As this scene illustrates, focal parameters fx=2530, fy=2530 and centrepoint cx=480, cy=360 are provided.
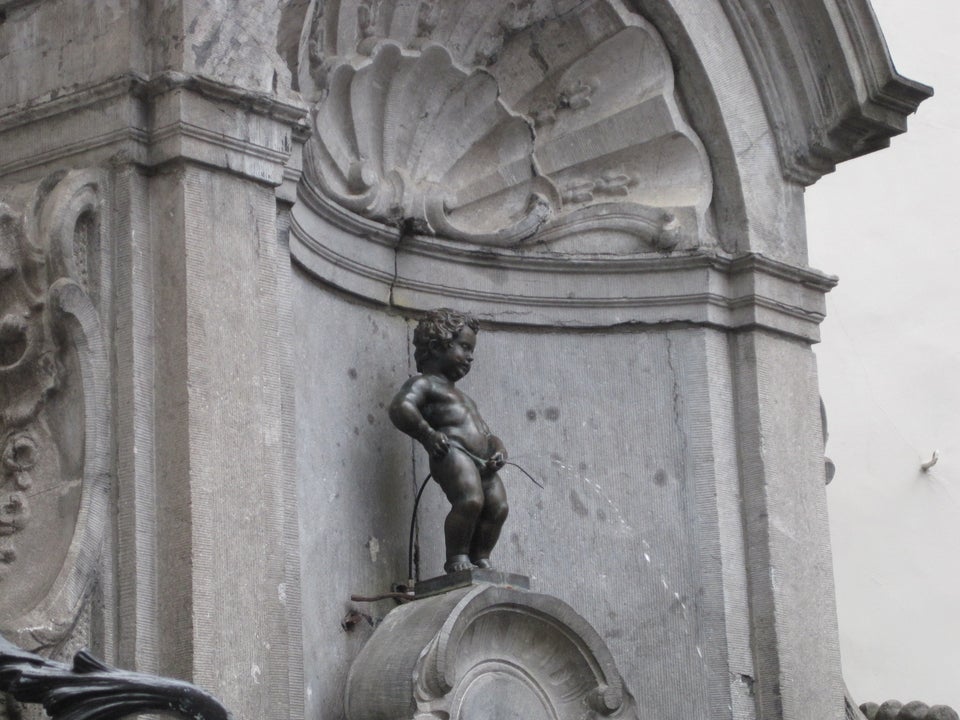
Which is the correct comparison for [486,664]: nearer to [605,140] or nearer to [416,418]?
[416,418]

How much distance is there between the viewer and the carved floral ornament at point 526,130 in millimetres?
7855

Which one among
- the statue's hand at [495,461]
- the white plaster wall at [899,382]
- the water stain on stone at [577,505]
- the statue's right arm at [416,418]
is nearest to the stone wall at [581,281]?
the water stain on stone at [577,505]

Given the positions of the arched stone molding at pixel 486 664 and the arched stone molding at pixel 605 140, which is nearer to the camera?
the arched stone molding at pixel 486 664

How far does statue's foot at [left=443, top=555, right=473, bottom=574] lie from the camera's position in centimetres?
729

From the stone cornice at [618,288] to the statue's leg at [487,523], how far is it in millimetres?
792

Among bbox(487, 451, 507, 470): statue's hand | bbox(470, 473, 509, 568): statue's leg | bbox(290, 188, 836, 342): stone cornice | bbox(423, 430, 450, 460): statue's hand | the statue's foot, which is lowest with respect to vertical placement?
the statue's foot

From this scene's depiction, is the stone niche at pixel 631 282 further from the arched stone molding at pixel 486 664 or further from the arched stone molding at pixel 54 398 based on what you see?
the arched stone molding at pixel 54 398

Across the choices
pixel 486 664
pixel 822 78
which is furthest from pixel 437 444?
pixel 822 78

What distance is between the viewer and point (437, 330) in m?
7.45

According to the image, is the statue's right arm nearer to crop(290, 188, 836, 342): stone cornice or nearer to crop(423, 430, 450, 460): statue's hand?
crop(423, 430, 450, 460): statue's hand

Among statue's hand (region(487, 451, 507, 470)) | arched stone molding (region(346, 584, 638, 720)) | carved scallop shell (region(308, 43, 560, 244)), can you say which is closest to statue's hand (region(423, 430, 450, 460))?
statue's hand (region(487, 451, 507, 470))

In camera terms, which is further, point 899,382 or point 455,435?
point 899,382

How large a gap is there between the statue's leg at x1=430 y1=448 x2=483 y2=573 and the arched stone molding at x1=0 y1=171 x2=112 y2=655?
142 cm

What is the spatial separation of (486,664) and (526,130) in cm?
197
